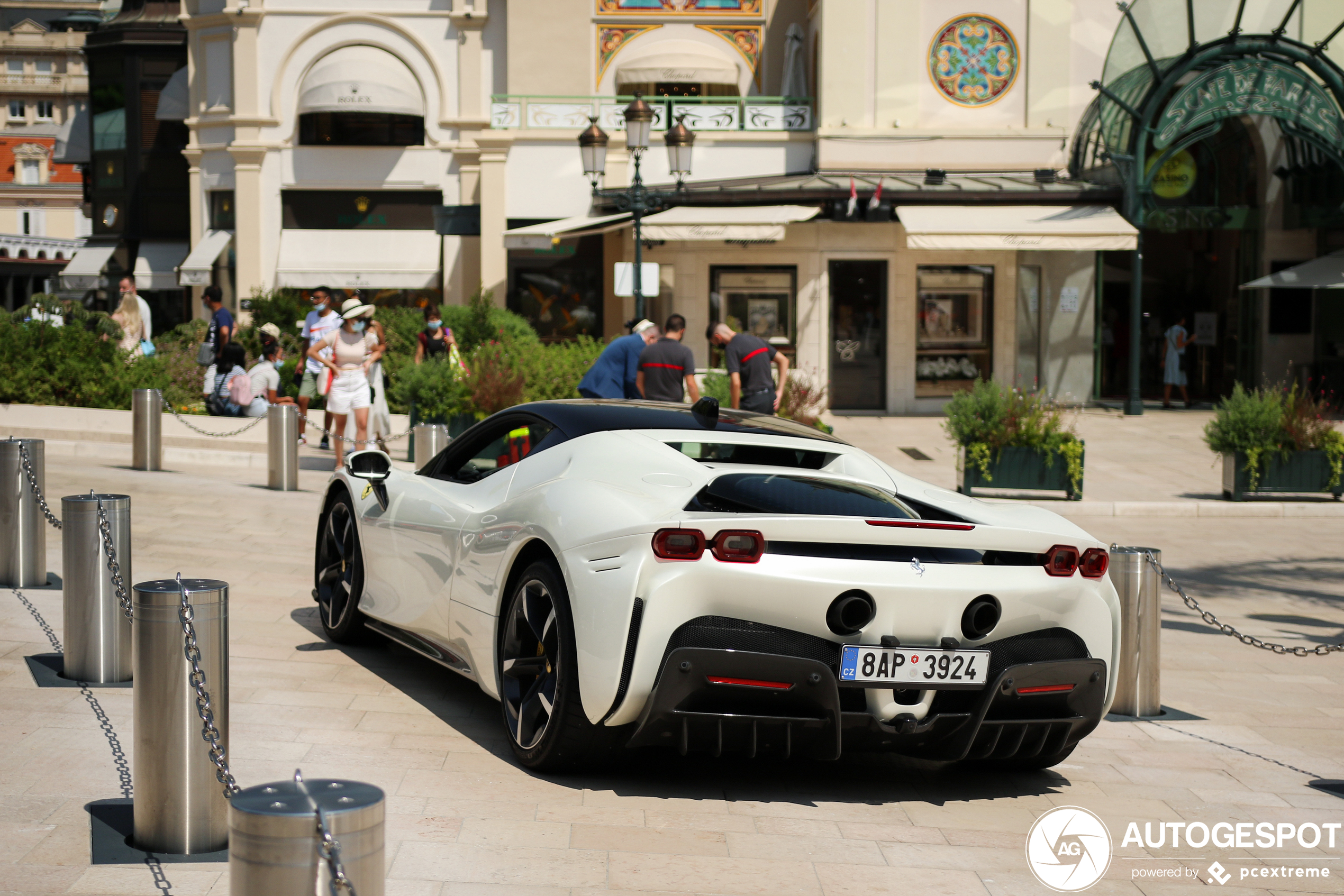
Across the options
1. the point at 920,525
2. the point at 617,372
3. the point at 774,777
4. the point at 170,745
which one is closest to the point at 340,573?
the point at 774,777

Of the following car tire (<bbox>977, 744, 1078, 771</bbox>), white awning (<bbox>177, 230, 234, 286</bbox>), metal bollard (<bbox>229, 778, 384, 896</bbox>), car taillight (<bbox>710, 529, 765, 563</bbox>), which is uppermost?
white awning (<bbox>177, 230, 234, 286</bbox>)

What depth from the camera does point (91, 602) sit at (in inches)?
236

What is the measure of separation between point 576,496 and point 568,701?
0.73 meters

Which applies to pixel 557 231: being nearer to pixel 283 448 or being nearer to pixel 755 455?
pixel 283 448

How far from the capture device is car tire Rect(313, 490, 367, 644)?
6.81 meters

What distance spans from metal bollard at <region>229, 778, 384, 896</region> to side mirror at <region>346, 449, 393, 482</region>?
373cm

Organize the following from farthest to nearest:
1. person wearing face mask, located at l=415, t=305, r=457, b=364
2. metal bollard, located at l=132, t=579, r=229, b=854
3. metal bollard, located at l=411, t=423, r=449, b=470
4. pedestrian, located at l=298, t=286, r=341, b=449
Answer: person wearing face mask, located at l=415, t=305, r=457, b=364
pedestrian, located at l=298, t=286, r=341, b=449
metal bollard, located at l=411, t=423, r=449, b=470
metal bollard, located at l=132, t=579, r=229, b=854

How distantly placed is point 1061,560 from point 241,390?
14632mm

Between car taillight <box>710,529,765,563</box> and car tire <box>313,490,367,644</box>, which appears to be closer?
car taillight <box>710,529,765,563</box>

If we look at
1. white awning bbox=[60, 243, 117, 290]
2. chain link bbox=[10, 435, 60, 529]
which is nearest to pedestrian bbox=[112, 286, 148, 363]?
chain link bbox=[10, 435, 60, 529]

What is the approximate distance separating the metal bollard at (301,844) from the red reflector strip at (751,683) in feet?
5.88

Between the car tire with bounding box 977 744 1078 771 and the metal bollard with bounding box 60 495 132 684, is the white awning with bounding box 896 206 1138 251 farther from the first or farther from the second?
the metal bollard with bounding box 60 495 132 684

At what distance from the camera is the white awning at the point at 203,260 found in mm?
32000

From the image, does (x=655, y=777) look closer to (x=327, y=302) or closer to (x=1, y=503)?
(x=1, y=503)
